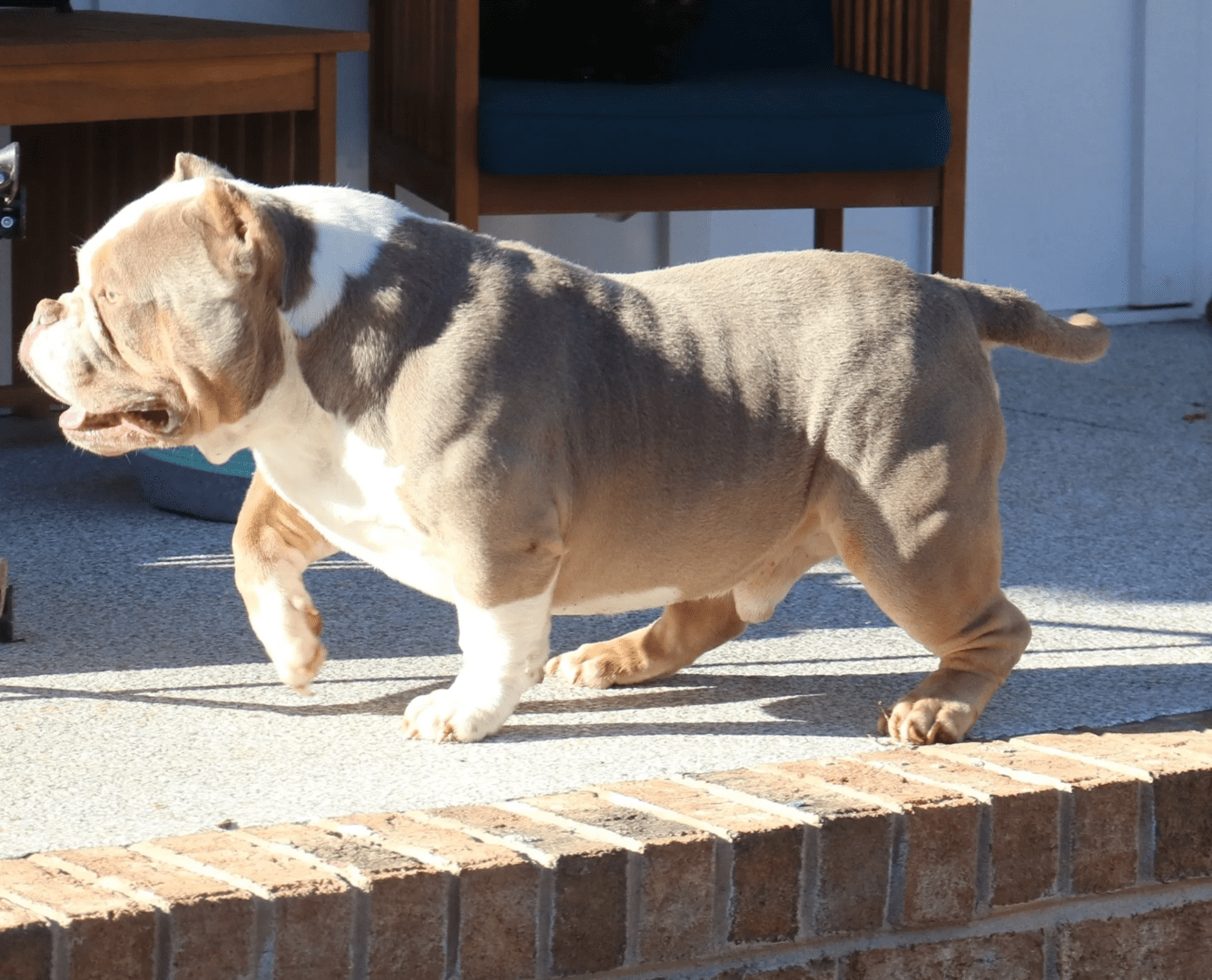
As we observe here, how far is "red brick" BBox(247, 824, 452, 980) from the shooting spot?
5.49 ft

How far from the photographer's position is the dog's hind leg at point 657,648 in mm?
2312

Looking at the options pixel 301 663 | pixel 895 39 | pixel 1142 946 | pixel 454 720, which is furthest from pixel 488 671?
pixel 895 39

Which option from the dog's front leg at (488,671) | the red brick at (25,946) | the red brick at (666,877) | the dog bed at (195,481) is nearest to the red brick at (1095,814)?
the red brick at (666,877)

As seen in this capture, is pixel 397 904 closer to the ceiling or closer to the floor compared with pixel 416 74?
closer to the floor

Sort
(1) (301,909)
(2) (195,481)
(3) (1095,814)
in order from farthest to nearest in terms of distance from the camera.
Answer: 1. (2) (195,481)
2. (3) (1095,814)
3. (1) (301,909)

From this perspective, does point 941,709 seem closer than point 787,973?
No

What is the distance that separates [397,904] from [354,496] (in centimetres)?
47

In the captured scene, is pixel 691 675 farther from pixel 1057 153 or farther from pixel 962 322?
pixel 1057 153

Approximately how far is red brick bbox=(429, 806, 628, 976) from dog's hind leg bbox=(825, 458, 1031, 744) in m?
0.48

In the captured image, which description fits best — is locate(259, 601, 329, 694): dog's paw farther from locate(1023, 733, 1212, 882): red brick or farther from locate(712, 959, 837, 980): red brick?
locate(1023, 733, 1212, 882): red brick

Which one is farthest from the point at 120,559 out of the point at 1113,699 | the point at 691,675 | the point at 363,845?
the point at 1113,699

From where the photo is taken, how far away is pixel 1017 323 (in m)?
2.17

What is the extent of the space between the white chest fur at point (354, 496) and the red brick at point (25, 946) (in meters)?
0.58

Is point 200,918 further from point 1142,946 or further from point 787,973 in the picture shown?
point 1142,946
